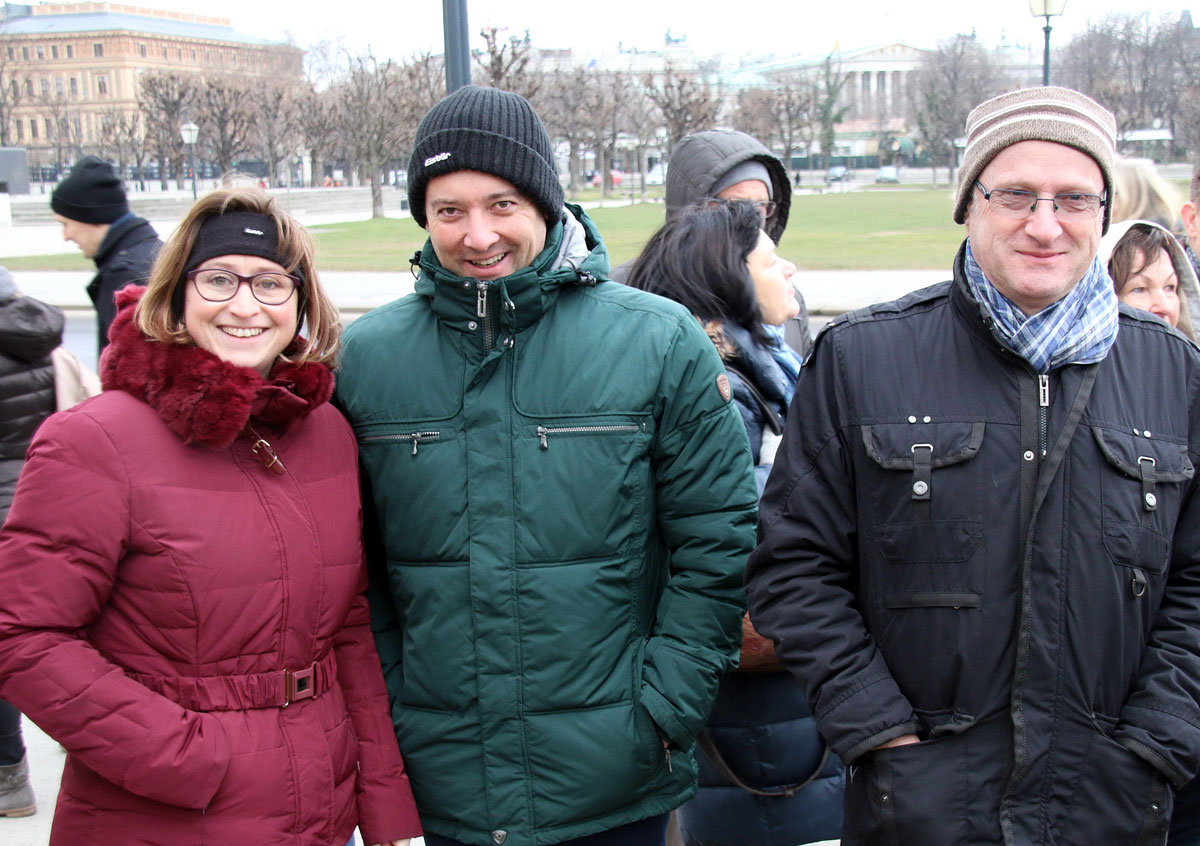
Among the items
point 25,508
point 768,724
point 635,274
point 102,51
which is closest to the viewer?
point 25,508

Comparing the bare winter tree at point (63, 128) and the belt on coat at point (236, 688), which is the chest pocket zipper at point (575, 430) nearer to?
the belt on coat at point (236, 688)

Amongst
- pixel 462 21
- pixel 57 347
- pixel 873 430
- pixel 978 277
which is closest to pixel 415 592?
pixel 873 430

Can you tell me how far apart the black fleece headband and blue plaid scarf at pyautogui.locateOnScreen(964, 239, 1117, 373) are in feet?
4.29

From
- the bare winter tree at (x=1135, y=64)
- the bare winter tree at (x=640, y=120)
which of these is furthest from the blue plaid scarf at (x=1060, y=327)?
the bare winter tree at (x=1135, y=64)

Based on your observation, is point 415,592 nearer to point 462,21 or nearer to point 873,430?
point 873,430

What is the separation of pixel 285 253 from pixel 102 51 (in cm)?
11265

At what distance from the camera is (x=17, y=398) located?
4137mm

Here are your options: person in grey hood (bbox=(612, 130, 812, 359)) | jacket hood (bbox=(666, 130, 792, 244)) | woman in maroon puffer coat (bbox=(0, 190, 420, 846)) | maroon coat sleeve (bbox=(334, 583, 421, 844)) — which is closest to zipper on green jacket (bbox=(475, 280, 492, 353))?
woman in maroon puffer coat (bbox=(0, 190, 420, 846))

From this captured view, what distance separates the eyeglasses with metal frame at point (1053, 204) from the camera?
1.96 metres

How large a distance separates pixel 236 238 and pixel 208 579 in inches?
25.2

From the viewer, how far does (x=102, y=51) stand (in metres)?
101

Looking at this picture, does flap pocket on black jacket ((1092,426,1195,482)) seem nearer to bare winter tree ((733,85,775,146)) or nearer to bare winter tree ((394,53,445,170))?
bare winter tree ((394,53,445,170))

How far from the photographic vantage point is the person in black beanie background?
5.57 meters

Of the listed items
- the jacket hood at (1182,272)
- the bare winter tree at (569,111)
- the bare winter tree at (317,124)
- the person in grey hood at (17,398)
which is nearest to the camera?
the jacket hood at (1182,272)
